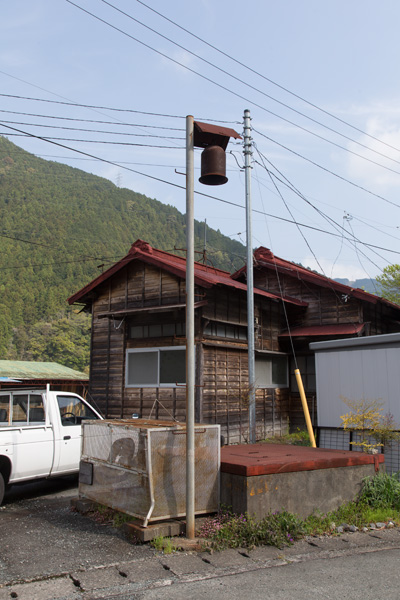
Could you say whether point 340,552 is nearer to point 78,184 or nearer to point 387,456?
point 387,456

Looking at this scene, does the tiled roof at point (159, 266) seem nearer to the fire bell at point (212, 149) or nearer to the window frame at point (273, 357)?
the window frame at point (273, 357)

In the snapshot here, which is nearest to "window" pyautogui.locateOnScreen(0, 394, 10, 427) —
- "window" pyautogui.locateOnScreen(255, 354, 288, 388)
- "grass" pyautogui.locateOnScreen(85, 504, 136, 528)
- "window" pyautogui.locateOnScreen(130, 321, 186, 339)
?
"grass" pyautogui.locateOnScreen(85, 504, 136, 528)

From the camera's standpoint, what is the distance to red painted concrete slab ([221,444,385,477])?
6672 millimetres

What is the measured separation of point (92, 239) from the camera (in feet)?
306

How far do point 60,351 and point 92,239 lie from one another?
105 feet

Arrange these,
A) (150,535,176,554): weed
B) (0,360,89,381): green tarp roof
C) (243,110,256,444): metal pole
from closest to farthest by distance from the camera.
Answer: (150,535,176,554): weed < (243,110,256,444): metal pole < (0,360,89,381): green tarp roof

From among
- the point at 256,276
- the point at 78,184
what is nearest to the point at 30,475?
the point at 256,276

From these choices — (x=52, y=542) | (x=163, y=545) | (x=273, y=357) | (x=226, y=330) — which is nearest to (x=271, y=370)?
(x=273, y=357)

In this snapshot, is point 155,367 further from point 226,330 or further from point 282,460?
point 282,460

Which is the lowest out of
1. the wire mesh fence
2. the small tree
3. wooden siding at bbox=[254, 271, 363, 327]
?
the wire mesh fence

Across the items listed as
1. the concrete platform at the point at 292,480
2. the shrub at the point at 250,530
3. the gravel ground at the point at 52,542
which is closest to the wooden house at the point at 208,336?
the gravel ground at the point at 52,542

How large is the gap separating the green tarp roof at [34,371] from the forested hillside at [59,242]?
42.8 feet

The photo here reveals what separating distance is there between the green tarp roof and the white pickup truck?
21.7 metres

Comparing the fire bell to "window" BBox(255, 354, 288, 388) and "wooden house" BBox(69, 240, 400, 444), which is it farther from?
"window" BBox(255, 354, 288, 388)
